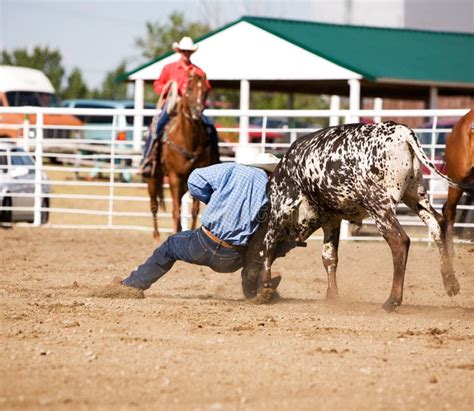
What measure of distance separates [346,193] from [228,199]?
875 millimetres

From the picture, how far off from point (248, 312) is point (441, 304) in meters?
1.78

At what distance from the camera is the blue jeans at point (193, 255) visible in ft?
27.4

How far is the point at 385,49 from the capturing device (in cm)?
2541

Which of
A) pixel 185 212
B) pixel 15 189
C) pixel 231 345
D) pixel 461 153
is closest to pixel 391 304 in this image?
pixel 231 345

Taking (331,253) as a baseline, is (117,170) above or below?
above

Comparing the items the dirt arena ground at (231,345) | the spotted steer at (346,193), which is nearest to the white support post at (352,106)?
the dirt arena ground at (231,345)

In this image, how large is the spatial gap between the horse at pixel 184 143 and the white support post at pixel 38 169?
2461 mm

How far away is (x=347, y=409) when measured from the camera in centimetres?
513

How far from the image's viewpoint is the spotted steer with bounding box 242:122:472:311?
7.84 m

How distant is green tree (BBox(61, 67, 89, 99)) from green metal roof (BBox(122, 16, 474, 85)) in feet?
121

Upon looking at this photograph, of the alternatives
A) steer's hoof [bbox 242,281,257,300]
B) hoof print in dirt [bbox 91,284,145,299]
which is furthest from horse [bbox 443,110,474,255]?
hoof print in dirt [bbox 91,284,145,299]

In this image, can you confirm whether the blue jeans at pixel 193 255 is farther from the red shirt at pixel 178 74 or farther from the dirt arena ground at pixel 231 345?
the red shirt at pixel 178 74

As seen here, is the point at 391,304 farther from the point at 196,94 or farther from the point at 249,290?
the point at 196,94

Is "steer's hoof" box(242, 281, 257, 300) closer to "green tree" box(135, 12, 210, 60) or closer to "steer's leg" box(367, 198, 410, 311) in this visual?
"steer's leg" box(367, 198, 410, 311)
